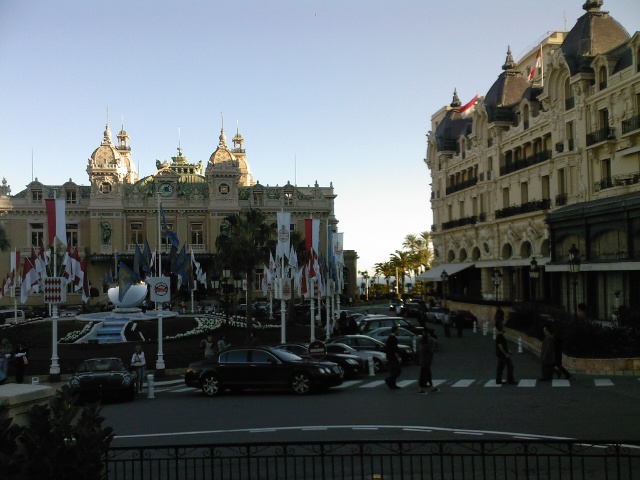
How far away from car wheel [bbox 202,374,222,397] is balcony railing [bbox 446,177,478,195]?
43.4m

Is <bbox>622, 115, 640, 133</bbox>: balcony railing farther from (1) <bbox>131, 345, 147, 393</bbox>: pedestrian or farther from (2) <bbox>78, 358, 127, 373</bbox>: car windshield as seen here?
(2) <bbox>78, 358, 127, 373</bbox>: car windshield

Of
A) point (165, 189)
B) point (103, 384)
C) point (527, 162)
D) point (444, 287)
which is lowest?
point (103, 384)

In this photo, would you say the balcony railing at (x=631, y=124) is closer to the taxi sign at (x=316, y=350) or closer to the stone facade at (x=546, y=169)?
the stone facade at (x=546, y=169)

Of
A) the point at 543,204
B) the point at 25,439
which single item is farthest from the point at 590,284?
the point at 25,439

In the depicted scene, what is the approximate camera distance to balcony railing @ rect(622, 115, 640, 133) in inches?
1475

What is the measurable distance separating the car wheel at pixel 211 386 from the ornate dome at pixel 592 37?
32.0 meters

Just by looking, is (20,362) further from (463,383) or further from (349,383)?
(463,383)

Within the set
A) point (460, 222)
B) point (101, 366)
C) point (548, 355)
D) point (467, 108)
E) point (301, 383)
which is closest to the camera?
point (301, 383)

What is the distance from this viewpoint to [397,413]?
15742 millimetres

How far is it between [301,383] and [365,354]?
6021 millimetres

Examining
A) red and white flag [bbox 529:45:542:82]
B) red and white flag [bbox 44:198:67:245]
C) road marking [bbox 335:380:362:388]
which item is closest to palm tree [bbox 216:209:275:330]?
red and white flag [bbox 44:198:67:245]

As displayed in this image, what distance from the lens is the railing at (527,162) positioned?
48.3 metres

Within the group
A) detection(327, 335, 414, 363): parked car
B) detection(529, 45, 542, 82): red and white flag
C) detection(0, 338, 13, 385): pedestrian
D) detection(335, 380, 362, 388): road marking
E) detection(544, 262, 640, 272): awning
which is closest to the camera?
detection(0, 338, 13, 385): pedestrian

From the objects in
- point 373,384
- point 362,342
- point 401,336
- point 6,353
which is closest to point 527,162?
point 401,336
